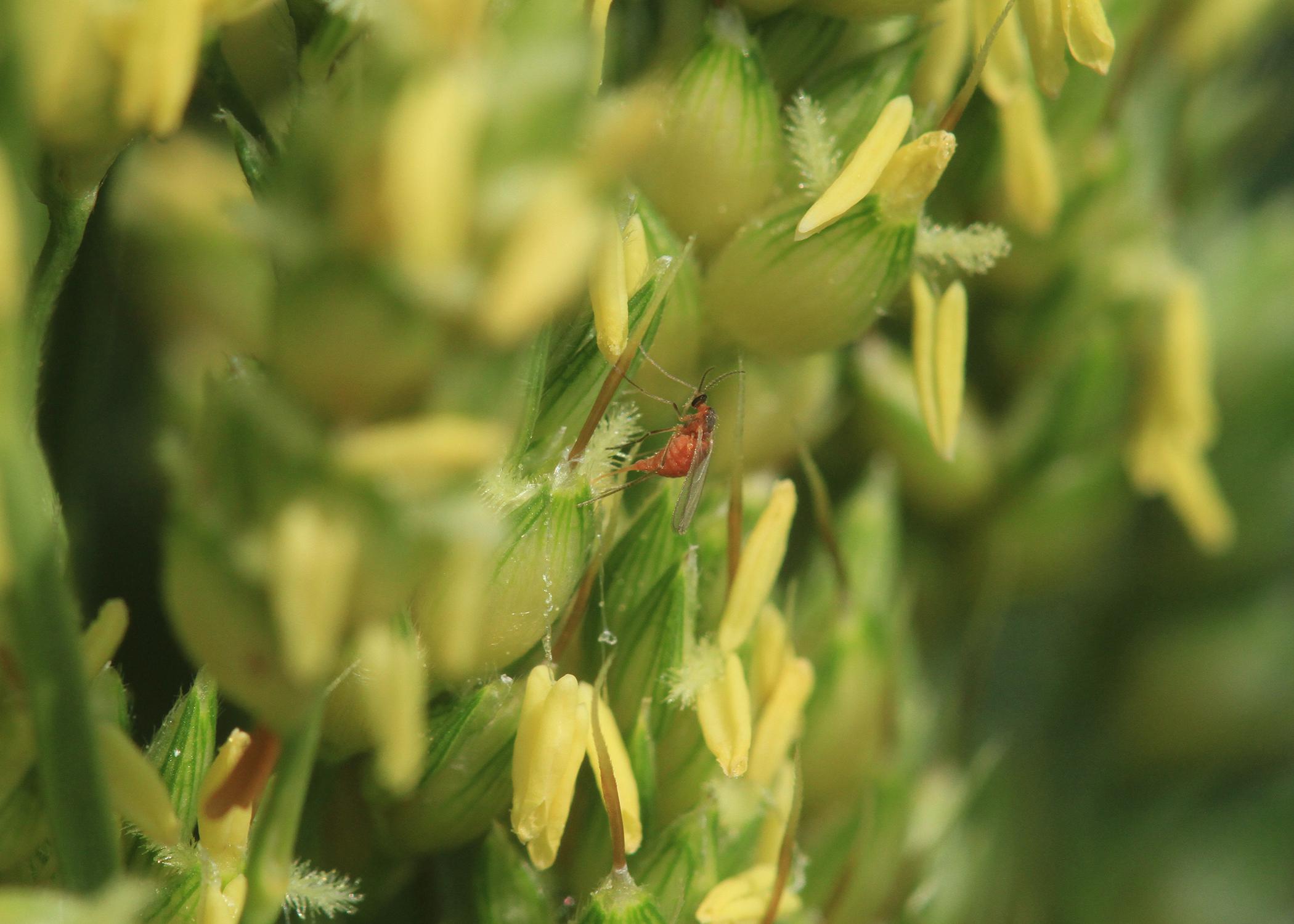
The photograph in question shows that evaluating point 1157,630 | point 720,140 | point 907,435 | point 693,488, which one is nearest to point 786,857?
point 693,488

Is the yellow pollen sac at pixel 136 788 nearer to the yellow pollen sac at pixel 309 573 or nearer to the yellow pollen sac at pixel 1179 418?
the yellow pollen sac at pixel 309 573

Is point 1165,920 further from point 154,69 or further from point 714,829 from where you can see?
point 154,69

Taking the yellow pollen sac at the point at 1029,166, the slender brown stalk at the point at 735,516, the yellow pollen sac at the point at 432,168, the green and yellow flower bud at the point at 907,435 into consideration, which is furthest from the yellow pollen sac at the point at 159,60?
the green and yellow flower bud at the point at 907,435

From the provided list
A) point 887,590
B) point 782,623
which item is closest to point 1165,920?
point 887,590

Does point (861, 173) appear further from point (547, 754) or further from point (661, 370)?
point (547, 754)

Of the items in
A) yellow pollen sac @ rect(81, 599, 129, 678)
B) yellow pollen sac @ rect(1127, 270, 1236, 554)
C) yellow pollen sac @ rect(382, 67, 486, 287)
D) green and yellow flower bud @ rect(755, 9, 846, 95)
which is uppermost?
yellow pollen sac @ rect(382, 67, 486, 287)

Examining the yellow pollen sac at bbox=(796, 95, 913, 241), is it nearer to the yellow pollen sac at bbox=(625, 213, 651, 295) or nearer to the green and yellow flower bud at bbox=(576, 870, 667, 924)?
the yellow pollen sac at bbox=(625, 213, 651, 295)

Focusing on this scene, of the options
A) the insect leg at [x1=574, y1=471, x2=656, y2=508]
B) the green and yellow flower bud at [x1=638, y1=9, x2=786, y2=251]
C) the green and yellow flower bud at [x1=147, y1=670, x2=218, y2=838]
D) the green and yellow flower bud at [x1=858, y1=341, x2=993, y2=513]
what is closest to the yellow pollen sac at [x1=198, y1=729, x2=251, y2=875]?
the green and yellow flower bud at [x1=147, y1=670, x2=218, y2=838]
